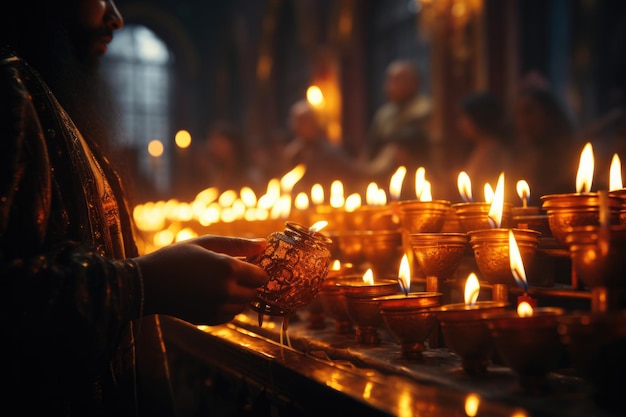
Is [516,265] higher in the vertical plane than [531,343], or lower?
higher

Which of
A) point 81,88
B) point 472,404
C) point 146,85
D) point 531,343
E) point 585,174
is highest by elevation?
point 146,85

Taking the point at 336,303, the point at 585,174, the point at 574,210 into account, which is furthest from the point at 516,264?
the point at 336,303

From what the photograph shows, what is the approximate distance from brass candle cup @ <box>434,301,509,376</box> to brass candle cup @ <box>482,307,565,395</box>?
8 cm

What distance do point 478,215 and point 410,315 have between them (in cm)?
49

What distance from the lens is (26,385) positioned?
154cm

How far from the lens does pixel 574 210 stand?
5.43ft

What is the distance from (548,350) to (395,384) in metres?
0.34

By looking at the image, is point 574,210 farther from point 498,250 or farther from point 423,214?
point 423,214

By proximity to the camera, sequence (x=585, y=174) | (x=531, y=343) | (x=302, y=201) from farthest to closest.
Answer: (x=302, y=201), (x=585, y=174), (x=531, y=343)

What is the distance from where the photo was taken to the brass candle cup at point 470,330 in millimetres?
1465

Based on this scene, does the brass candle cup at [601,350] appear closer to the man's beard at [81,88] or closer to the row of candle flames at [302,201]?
the row of candle flames at [302,201]

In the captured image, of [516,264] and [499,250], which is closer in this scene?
[516,264]

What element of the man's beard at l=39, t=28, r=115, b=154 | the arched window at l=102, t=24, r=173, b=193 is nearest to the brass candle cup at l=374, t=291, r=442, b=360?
the man's beard at l=39, t=28, r=115, b=154

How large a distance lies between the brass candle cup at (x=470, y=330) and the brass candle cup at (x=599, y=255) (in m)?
0.20
